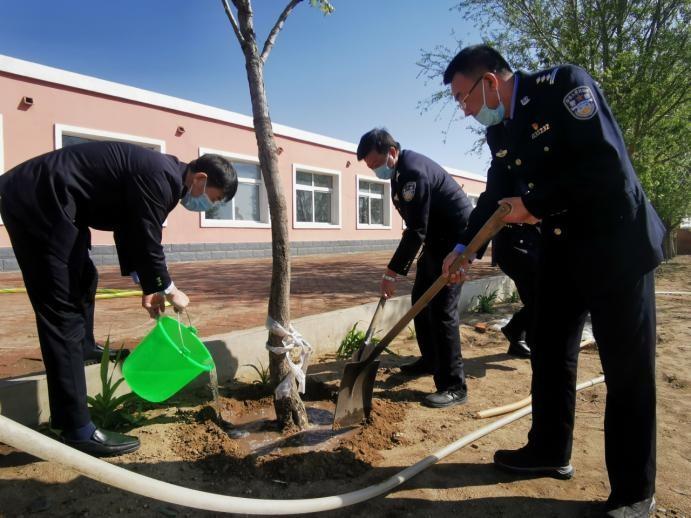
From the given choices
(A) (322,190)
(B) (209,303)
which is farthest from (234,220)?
(B) (209,303)

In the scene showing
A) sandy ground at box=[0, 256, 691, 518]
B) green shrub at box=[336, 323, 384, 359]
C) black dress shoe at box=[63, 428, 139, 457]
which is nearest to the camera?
sandy ground at box=[0, 256, 691, 518]

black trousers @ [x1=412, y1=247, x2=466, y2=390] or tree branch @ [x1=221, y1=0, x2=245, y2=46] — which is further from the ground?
tree branch @ [x1=221, y1=0, x2=245, y2=46]

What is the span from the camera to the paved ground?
144 inches

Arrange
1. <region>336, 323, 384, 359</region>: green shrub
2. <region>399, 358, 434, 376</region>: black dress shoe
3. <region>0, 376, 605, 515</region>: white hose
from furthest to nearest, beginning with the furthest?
<region>336, 323, 384, 359</region>: green shrub, <region>399, 358, 434, 376</region>: black dress shoe, <region>0, 376, 605, 515</region>: white hose

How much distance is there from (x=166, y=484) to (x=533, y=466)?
1550 millimetres

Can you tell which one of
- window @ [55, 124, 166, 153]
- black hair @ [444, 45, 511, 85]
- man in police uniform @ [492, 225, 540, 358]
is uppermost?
window @ [55, 124, 166, 153]

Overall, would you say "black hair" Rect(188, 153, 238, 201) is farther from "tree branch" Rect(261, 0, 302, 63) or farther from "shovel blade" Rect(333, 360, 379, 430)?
"shovel blade" Rect(333, 360, 379, 430)

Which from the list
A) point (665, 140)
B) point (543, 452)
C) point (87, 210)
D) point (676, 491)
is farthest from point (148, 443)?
point (665, 140)

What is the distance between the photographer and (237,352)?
3.26 m

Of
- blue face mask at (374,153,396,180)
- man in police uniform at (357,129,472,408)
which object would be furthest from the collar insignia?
blue face mask at (374,153,396,180)

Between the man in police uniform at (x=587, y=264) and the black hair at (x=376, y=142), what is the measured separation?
1110mm

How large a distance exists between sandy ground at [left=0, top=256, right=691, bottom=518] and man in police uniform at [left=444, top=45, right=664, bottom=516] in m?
0.23

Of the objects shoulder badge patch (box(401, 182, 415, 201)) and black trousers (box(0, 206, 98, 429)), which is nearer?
black trousers (box(0, 206, 98, 429))

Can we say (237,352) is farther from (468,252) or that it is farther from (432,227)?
(468,252)
